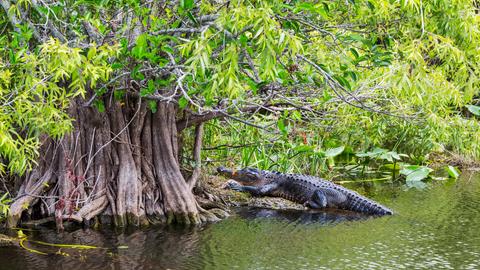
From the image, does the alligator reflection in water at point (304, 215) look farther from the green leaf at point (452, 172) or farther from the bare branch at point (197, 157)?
the green leaf at point (452, 172)

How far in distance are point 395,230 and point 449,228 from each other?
63cm

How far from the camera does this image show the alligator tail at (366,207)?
910 centimetres

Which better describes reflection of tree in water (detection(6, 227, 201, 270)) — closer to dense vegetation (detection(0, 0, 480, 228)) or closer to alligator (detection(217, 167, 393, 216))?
dense vegetation (detection(0, 0, 480, 228))

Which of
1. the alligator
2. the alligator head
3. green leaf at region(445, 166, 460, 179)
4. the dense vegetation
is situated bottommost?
green leaf at region(445, 166, 460, 179)

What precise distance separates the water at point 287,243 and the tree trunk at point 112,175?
0.30 m

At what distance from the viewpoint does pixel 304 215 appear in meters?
9.25

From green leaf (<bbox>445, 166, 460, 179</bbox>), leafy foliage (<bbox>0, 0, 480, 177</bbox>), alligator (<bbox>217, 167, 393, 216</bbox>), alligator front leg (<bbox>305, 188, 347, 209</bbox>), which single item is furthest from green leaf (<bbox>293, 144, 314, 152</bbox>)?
A: green leaf (<bbox>445, 166, 460, 179</bbox>)

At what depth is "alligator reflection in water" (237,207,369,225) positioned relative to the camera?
29.1 feet

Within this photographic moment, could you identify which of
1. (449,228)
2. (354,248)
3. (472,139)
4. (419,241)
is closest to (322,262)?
(354,248)

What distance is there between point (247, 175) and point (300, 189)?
34.8 inches

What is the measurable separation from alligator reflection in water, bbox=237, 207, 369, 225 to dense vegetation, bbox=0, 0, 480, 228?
0.84 metres

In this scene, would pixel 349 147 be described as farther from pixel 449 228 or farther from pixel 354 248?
pixel 354 248

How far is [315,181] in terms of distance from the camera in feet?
33.7

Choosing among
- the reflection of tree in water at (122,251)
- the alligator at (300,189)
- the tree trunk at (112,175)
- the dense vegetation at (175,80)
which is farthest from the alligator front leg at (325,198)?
the reflection of tree in water at (122,251)
